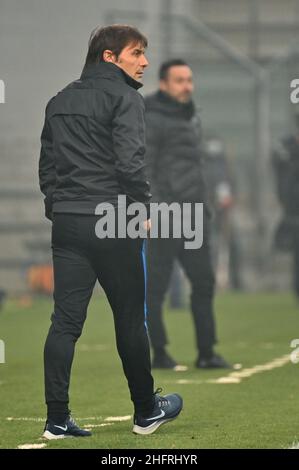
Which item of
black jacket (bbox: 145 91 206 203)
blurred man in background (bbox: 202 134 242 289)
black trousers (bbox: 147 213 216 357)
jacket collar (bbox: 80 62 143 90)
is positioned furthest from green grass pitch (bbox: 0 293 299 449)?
blurred man in background (bbox: 202 134 242 289)

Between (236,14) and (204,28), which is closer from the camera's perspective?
(204,28)

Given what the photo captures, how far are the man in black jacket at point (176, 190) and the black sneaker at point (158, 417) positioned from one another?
3332mm

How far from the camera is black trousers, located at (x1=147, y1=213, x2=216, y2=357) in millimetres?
11422

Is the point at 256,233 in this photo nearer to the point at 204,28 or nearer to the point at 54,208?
the point at 204,28

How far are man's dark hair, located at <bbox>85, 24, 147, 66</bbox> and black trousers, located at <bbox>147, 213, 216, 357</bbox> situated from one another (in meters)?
3.58

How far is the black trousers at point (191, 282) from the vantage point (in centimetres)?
1142

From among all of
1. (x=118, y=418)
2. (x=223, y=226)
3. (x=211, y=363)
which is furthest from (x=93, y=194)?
(x=223, y=226)

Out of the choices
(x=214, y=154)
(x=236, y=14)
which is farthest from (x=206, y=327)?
(x=236, y=14)

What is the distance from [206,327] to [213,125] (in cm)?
1112

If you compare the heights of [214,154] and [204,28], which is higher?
[204,28]

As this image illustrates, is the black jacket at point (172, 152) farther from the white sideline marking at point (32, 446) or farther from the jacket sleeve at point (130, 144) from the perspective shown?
the white sideline marking at point (32, 446)
